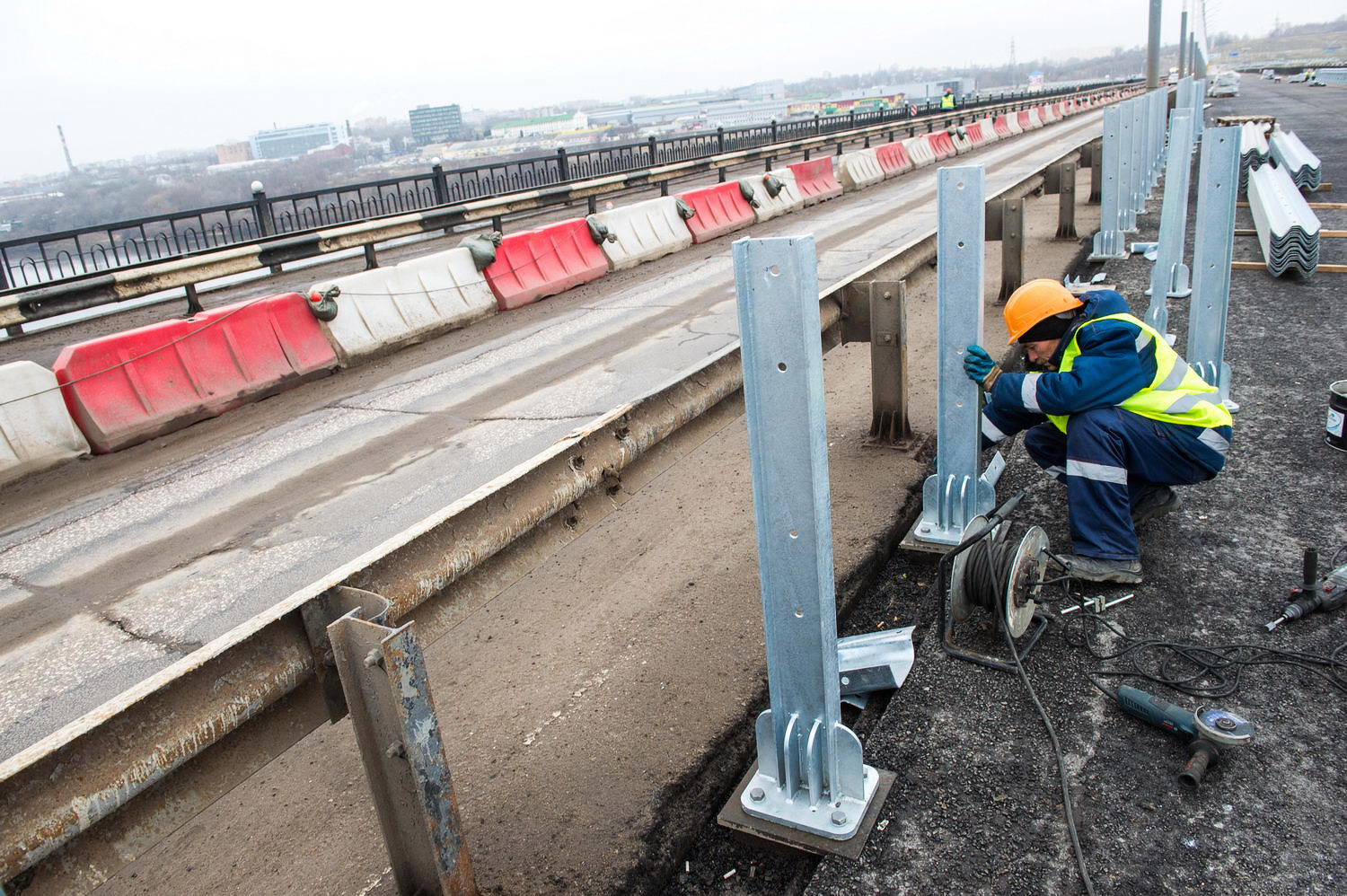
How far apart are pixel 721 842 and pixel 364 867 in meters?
1.16

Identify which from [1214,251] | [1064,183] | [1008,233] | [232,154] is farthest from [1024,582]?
[232,154]

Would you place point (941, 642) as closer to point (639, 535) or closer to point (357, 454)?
point (639, 535)

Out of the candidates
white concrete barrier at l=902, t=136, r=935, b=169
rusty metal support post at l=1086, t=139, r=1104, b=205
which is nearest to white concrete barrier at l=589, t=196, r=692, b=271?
rusty metal support post at l=1086, t=139, r=1104, b=205

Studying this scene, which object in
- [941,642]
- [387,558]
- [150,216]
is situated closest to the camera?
[387,558]

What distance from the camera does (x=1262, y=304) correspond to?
8734 mm

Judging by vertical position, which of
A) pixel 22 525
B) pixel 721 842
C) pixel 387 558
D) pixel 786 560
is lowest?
pixel 721 842

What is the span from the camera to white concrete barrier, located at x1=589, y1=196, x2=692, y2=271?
1234cm

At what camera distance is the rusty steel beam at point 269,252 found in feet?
26.2

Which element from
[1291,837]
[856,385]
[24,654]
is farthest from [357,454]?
[1291,837]

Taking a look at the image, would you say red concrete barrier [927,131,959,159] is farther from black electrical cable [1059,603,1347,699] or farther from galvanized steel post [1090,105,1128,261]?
black electrical cable [1059,603,1347,699]

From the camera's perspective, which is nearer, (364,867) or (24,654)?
(364,867)

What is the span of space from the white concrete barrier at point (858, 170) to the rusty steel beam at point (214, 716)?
762 inches

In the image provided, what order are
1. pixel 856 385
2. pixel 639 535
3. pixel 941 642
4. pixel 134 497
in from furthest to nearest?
1. pixel 856 385
2. pixel 134 497
3. pixel 639 535
4. pixel 941 642

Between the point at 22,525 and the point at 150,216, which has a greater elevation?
the point at 150,216
